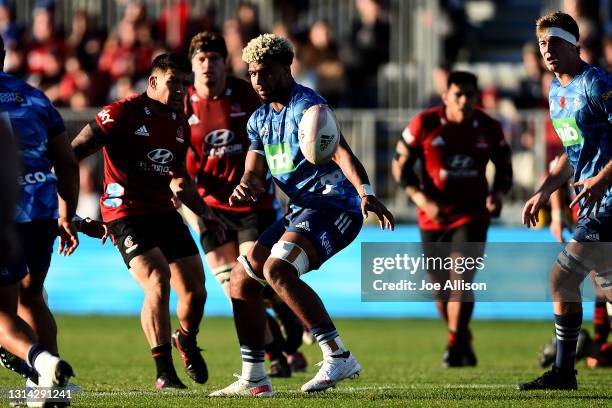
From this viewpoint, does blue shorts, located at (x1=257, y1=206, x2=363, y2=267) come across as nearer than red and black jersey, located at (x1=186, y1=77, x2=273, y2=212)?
Yes

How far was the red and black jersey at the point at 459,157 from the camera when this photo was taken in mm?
12750

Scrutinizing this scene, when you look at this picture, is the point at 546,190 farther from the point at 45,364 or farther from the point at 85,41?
the point at 85,41

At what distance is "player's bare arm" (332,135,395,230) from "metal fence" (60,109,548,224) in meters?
9.54

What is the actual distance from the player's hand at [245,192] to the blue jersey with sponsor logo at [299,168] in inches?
6.6

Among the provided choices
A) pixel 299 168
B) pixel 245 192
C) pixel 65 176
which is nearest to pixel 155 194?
pixel 245 192

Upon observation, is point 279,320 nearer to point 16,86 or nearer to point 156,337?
point 156,337

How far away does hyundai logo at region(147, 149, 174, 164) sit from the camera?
9727mm

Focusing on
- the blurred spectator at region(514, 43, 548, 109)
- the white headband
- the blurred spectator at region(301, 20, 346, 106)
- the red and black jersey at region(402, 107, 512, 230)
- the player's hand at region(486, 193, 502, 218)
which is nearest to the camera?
the white headband

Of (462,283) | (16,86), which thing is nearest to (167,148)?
(16,86)

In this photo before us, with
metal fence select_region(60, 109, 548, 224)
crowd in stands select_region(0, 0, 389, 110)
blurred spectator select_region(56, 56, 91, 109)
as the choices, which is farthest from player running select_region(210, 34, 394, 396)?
blurred spectator select_region(56, 56, 91, 109)

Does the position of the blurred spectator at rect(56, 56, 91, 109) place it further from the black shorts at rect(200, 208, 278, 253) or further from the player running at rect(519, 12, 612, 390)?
the player running at rect(519, 12, 612, 390)

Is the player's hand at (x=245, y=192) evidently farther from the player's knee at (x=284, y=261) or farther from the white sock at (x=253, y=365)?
the white sock at (x=253, y=365)

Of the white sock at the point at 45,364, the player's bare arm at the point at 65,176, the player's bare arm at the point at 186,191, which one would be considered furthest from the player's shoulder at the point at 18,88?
the player's bare arm at the point at 186,191

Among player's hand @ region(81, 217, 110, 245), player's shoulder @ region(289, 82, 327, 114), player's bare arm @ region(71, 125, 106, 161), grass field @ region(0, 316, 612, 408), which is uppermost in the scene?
player's shoulder @ region(289, 82, 327, 114)
